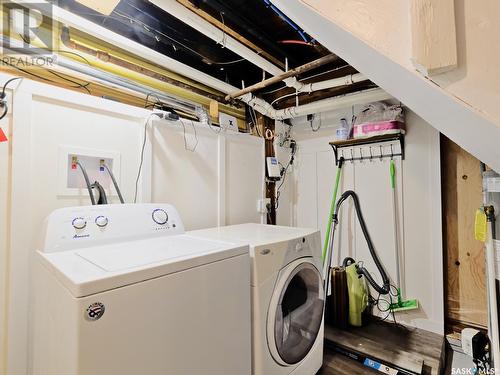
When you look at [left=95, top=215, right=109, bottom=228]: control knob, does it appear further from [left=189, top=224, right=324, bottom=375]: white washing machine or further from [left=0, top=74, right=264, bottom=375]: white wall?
[left=189, top=224, right=324, bottom=375]: white washing machine

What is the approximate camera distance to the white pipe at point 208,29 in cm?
125

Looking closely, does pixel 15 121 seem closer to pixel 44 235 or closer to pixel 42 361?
pixel 44 235

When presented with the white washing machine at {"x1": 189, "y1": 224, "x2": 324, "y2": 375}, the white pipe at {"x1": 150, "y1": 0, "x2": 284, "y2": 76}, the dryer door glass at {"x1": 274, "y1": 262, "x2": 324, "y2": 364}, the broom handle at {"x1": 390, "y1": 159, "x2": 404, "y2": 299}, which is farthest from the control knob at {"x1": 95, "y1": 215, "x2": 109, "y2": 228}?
the broom handle at {"x1": 390, "y1": 159, "x2": 404, "y2": 299}

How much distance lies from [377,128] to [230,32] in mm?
1434

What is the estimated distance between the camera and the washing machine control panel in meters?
1.08

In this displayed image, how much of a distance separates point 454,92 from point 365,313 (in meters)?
2.16

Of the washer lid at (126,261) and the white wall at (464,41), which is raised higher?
the white wall at (464,41)

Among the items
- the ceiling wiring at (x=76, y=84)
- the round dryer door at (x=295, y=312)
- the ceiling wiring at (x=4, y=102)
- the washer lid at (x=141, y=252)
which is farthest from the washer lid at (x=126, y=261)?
the ceiling wiring at (x=76, y=84)

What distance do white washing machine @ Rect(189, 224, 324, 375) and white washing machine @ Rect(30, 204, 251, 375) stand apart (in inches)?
2.7

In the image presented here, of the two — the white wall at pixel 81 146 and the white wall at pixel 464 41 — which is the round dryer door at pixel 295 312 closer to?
the white wall at pixel 81 146

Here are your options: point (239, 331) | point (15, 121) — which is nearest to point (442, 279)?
point (239, 331)

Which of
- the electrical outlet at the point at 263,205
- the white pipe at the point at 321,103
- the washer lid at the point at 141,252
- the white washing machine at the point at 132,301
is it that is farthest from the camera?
the electrical outlet at the point at 263,205

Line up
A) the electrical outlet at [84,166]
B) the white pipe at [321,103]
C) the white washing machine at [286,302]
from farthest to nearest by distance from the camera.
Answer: the white pipe at [321,103], the electrical outlet at [84,166], the white washing machine at [286,302]

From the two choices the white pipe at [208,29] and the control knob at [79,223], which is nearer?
the control knob at [79,223]
